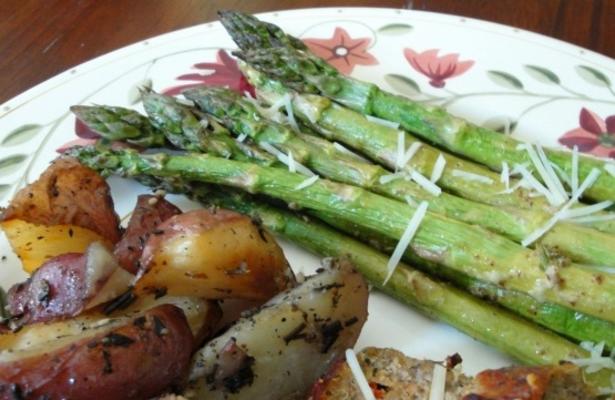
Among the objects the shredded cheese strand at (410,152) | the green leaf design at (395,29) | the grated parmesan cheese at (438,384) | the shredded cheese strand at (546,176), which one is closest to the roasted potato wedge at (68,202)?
the shredded cheese strand at (410,152)

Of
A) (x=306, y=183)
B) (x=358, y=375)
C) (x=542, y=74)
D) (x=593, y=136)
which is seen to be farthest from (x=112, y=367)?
(x=542, y=74)

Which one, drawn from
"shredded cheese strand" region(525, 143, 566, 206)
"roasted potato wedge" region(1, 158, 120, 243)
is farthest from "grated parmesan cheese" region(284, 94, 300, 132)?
"shredded cheese strand" region(525, 143, 566, 206)

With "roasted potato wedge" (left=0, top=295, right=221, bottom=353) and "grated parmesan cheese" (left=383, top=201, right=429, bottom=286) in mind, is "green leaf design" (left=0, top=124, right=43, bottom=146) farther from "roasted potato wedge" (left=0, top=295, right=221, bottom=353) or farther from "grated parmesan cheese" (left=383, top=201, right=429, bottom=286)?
"grated parmesan cheese" (left=383, top=201, right=429, bottom=286)

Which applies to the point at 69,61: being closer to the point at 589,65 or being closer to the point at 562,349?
the point at 589,65

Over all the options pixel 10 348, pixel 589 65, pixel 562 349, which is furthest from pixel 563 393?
pixel 589 65

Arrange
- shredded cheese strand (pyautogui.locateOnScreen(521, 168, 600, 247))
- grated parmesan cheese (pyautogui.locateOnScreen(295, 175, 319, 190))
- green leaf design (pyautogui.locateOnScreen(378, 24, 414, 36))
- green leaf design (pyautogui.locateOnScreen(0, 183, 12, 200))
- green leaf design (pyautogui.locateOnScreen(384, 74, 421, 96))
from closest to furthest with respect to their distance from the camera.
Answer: shredded cheese strand (pyautogui.locateOnScreen(521, 168, 600, 247)) < grated parmesan cheese (pyautogui.locateOnScreen(295, 175, 319, 190)) < green leaf design (pyautogui.locateOnScreen(0, 183, 12, 200)) < green leaf design (pyautogui.locateOnScreen(384, 74, 421, 96)) < green leaf design (pyautogui.locateOnScreen(378, 24, 414, 36))

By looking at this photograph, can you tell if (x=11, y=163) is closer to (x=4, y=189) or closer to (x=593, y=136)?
(x=4, y=189)

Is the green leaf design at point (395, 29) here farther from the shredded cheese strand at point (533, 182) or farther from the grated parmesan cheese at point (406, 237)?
the grated parmesan cheese at point (406, 237)

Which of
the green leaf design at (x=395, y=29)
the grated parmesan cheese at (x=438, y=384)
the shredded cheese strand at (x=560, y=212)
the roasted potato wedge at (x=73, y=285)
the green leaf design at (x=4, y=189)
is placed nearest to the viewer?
the grated parmesan cheese at (x=438, y=384)
